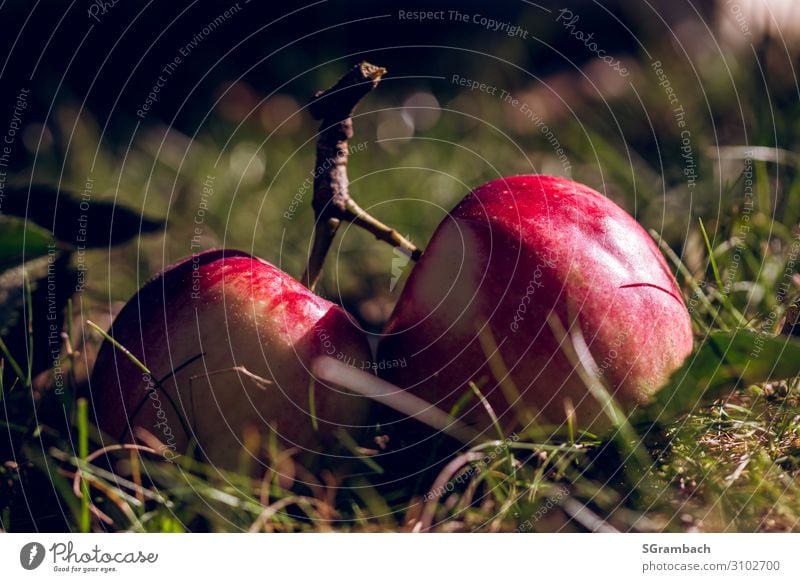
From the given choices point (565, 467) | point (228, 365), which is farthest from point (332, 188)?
point (565, 467)

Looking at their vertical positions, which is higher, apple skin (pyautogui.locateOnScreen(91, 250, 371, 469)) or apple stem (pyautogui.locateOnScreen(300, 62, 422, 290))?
apple stem (pyautogui.locateOnScreen(300, 62, 422, 290))

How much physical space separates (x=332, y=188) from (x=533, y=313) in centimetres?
29

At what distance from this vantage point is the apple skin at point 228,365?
2.81 ft

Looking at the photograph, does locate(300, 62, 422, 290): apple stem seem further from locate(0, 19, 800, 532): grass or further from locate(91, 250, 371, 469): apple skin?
locate(0, 19, 800, 532): grass

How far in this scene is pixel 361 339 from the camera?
3.02 ft

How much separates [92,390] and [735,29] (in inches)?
59.8

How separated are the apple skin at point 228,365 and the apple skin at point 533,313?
7 centimetres

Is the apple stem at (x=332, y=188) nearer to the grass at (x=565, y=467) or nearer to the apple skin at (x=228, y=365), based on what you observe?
the apple skin at (x=228, y=365)

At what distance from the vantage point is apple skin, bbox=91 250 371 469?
857 millimetres

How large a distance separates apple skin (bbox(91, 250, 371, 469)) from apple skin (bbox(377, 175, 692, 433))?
7cm

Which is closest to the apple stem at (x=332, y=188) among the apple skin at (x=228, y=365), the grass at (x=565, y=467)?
the apple skin at (x=228, y=365)

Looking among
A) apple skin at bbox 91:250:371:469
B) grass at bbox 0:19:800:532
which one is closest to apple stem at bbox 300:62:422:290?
apple skin at bbox 91:250:371:469
